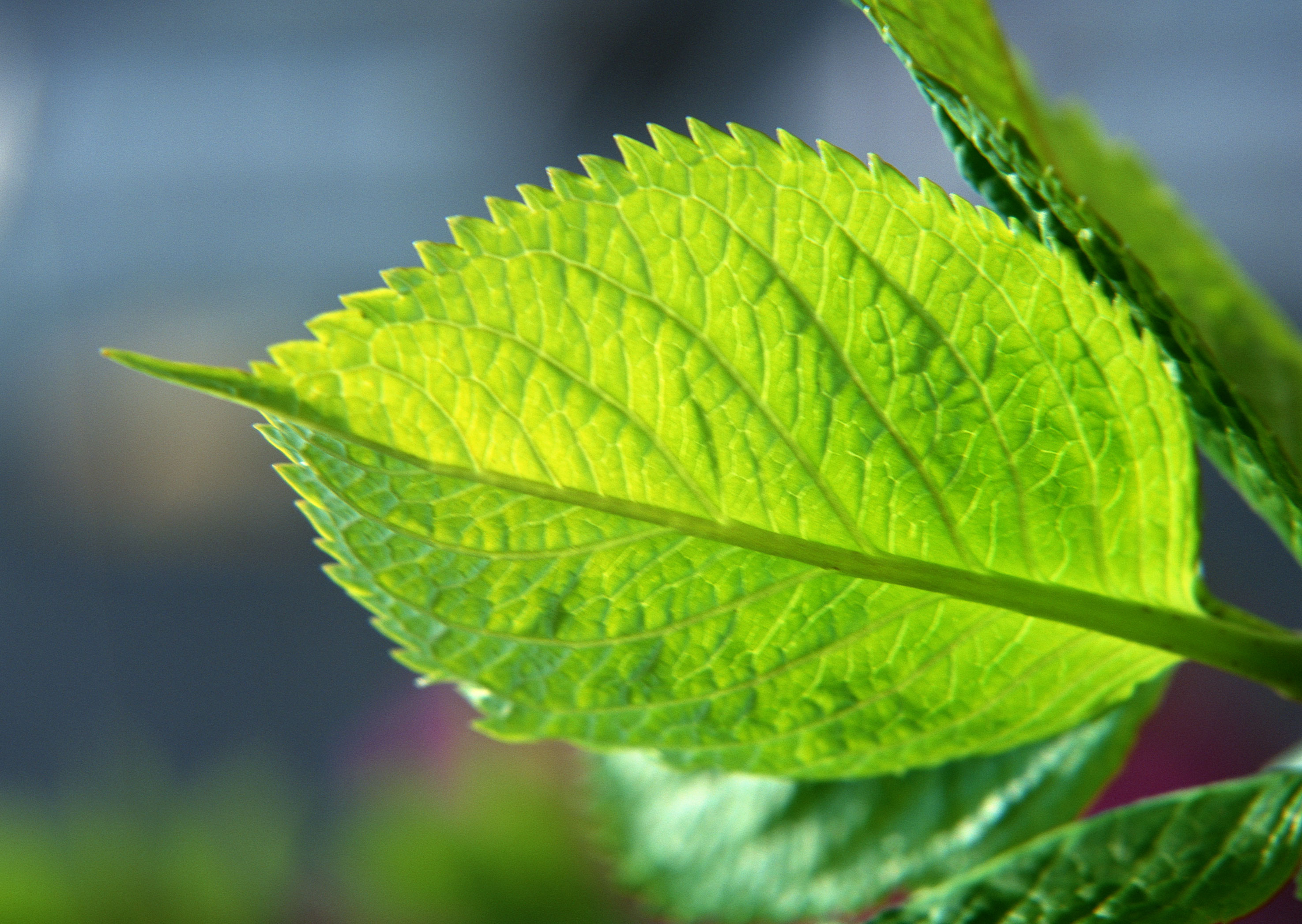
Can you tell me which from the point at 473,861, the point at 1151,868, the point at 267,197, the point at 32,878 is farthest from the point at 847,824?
the point at 267,197

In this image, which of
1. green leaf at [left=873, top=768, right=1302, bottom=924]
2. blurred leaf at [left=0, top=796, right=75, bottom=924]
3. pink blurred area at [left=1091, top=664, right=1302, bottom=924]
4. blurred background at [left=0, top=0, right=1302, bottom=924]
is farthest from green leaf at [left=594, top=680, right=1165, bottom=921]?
blurred background at [left=0, top=0, right=1302, bottom=924]

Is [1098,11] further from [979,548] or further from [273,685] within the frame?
[979,548]

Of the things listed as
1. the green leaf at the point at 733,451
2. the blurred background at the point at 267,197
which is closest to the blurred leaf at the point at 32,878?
the green leaf at the point at 733,451

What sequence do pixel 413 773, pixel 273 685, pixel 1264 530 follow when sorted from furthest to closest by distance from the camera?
pixel 273 685
pixel 1264 530
pixel 413 773

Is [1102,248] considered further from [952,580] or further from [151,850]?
[151,850]

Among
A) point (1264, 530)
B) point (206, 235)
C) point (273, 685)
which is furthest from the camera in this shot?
point (206, 235)

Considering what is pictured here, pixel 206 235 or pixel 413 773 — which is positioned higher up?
pixel 206 235

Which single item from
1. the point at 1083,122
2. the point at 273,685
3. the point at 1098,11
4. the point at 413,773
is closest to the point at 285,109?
the point at 273,685
